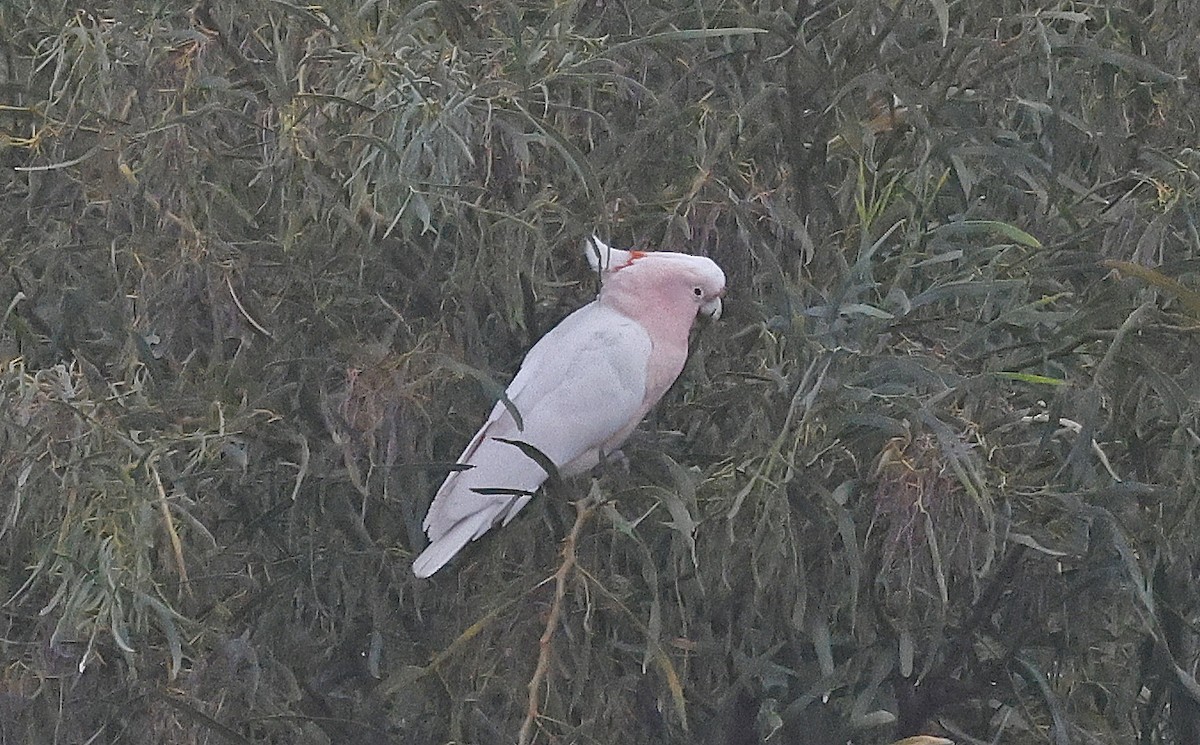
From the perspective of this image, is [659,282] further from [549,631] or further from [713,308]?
[549,631]

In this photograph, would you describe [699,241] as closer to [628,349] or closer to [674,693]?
[628,349]

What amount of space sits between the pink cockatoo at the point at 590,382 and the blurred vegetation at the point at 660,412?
0.07 ft

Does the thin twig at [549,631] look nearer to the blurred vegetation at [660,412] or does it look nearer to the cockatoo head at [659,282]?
the blurred vegetation at [660,412]

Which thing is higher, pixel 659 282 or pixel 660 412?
pixel 659 282

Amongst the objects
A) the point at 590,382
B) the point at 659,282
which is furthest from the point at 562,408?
the point at 659,282

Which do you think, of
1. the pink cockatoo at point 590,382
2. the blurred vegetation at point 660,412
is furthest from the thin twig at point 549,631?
the pink cockatoo at point 590,382

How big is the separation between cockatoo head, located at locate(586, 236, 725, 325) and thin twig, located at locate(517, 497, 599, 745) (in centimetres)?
20

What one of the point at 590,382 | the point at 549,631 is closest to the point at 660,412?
the point at 590,382

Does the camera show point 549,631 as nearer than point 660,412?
Yes

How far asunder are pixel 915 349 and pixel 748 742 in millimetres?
309

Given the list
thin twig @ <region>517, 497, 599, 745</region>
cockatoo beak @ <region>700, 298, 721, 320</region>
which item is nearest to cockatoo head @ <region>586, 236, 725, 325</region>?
cockatoo beak @ <region>700, 298, 721, 320</region>

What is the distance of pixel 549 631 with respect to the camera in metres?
0.97

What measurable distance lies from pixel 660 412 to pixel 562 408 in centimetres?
7

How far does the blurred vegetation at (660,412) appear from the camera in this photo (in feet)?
3.27
